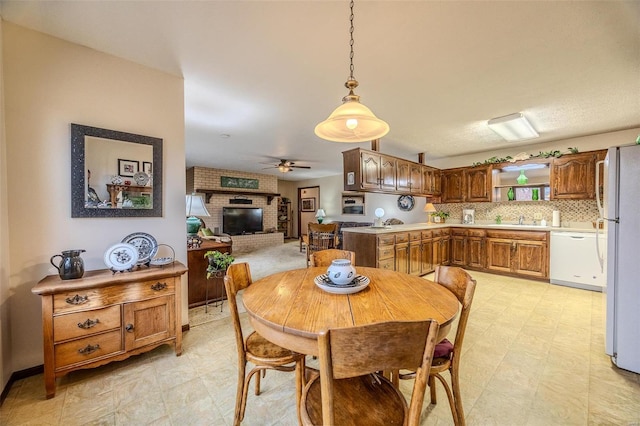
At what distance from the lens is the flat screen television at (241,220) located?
25.3 feet

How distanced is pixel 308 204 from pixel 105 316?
8.82 metres

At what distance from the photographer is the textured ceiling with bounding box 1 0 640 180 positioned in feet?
5.26

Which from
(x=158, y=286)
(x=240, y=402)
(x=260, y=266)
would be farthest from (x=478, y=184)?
(x=158, y=286)

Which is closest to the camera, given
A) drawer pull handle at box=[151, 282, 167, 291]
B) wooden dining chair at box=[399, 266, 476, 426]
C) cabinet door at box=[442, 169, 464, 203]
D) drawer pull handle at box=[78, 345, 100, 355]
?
wooden dining chair at box=[399, 266, 476, 426]

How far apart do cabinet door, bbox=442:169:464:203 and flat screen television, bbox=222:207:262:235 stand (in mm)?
5666

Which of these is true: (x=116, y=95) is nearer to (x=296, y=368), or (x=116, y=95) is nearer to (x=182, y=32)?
(x=182, y=32)

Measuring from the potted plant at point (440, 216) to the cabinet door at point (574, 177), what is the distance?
6.04 feet

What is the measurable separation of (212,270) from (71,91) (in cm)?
201

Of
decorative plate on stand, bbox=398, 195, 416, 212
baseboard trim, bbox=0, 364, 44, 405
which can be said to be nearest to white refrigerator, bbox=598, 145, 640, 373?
baseboard trim, bbox=0, 364, 44, 405

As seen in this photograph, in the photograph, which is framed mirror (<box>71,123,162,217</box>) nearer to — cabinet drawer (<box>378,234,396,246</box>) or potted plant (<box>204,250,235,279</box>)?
potted plant (<box>204,250,235,279</box>)

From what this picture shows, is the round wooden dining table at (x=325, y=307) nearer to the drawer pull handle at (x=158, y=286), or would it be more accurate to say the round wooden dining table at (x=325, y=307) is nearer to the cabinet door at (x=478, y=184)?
the drawer pull handle at (x=158, y=286)

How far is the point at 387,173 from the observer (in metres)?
4.27

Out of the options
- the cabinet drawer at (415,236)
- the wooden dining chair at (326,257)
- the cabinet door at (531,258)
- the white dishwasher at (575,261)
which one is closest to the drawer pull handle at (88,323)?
the wooden dining chair at (326,257)

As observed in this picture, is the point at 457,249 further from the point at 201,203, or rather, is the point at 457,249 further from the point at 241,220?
the point at 241,220
